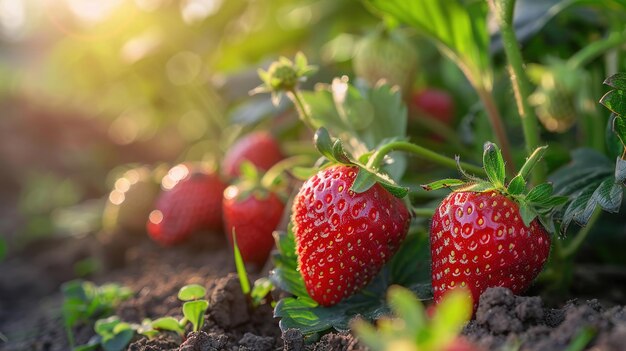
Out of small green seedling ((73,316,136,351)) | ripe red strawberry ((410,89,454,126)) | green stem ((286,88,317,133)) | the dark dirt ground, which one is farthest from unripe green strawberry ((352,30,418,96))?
small green seedling ((73,316,136,351))

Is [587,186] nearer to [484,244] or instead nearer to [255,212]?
[484,244]

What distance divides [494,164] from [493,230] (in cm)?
10

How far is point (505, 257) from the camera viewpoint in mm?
1173

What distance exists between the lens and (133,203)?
7.73 feet

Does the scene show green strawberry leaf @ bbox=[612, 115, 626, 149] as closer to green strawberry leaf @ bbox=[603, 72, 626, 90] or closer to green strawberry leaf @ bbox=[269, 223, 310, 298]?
green strawberry leaf @ bbox=[603, 72, 626, 90]

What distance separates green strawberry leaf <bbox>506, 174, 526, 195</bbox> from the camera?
3.80ft

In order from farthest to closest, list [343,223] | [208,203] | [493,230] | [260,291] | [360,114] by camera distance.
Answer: [208,203] → [360,114] → [260,291] → [343,223] → [493,230]

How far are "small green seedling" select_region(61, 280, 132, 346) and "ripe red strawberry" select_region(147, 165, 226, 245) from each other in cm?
41

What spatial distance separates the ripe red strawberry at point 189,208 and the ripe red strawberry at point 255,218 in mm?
324

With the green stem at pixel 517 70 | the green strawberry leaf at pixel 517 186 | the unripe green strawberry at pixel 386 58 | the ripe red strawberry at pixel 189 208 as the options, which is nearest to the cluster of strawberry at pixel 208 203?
the ripe red strawberry at pixel 189 208

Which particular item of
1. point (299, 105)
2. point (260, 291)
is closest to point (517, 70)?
point (299, 105)

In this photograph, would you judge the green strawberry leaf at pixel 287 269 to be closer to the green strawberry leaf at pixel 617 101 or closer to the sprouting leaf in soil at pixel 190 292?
the sprouting leaf in soil at pixel 190 292

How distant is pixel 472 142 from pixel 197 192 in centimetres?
78

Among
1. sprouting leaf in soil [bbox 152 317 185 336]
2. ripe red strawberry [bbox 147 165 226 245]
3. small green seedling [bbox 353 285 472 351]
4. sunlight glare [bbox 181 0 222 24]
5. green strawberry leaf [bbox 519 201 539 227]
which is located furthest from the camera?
sunlight glare [bbox 181 0 222 24]
